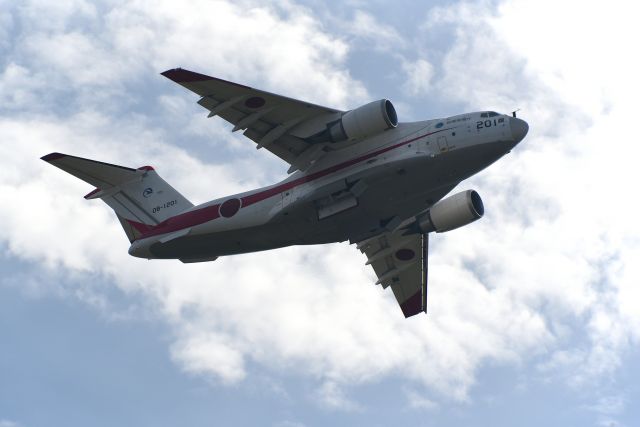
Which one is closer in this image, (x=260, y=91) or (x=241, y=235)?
(x=260, y=91)

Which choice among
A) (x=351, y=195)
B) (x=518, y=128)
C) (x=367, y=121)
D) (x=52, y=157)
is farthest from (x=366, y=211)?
(x=52, y=157)

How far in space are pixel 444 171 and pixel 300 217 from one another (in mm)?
4371

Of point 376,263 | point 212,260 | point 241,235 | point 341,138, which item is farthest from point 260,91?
point 376,263

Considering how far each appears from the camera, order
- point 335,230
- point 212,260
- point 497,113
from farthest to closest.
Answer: point 212,260
point 335,230
point 497,113

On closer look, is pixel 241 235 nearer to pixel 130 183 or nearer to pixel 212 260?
pixel 212 260

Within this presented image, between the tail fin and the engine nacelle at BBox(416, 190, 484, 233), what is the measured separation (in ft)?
25.8

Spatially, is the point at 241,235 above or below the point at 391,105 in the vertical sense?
below

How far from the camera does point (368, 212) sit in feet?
85.1

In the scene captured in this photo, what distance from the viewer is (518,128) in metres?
24.4

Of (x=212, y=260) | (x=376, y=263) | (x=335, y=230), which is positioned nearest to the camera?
(x=335, y=230)

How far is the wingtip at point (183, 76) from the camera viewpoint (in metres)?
24.1

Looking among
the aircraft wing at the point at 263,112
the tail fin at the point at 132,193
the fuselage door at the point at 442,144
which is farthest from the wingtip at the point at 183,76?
the fuselage door at the point at 442,144

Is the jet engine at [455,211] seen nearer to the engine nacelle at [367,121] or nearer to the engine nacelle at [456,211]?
the engine nacelle at [456,211]

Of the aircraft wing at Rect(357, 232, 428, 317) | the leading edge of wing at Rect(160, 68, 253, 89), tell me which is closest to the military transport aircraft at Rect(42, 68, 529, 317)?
the leading edge of wing at Rect(160, 68, 253, 89)
